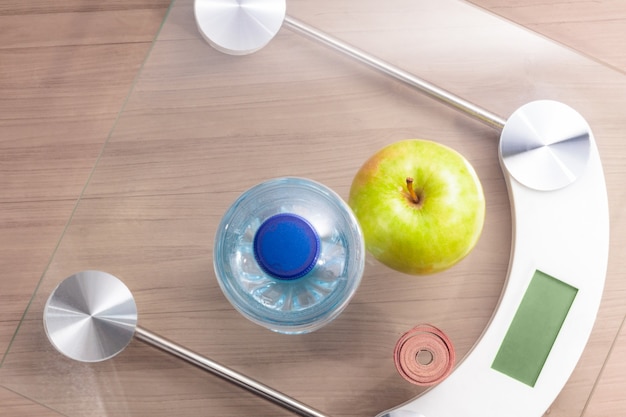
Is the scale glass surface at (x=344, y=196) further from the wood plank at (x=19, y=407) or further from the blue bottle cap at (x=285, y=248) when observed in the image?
the wood plank at (x=19, y=407)

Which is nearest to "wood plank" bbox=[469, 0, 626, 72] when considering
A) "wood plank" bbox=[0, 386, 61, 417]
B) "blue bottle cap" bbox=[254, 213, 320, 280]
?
"blue bottle cap" bbox=[254, 213, 320, 280]

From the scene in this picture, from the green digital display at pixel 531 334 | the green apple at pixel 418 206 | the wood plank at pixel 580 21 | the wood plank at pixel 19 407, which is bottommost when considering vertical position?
the green digital display at pixel 531 334

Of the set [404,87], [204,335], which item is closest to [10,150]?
[204,335]

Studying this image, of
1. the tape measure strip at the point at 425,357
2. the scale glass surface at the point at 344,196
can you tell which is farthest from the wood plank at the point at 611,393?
the tape measure strip at the point at 425,357

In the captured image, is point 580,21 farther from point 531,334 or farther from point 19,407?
point 19,407

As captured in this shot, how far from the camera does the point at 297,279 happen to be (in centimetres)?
74

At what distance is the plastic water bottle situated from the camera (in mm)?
782

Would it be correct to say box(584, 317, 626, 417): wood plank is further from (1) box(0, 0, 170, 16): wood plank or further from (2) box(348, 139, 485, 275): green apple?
(1) box(0, 0, 170, 16): wood plank

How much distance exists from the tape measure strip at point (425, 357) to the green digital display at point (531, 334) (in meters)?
0.06

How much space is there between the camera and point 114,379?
846 mm

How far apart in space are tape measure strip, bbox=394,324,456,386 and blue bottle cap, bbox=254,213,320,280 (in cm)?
19

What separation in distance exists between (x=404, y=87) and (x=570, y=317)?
31 cm

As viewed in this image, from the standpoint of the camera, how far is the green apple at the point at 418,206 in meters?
0.77

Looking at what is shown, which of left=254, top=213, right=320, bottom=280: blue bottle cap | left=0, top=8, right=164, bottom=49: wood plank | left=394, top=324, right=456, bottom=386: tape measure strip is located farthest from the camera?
left=0, top=8, right=164, bottom=49: wood plank
